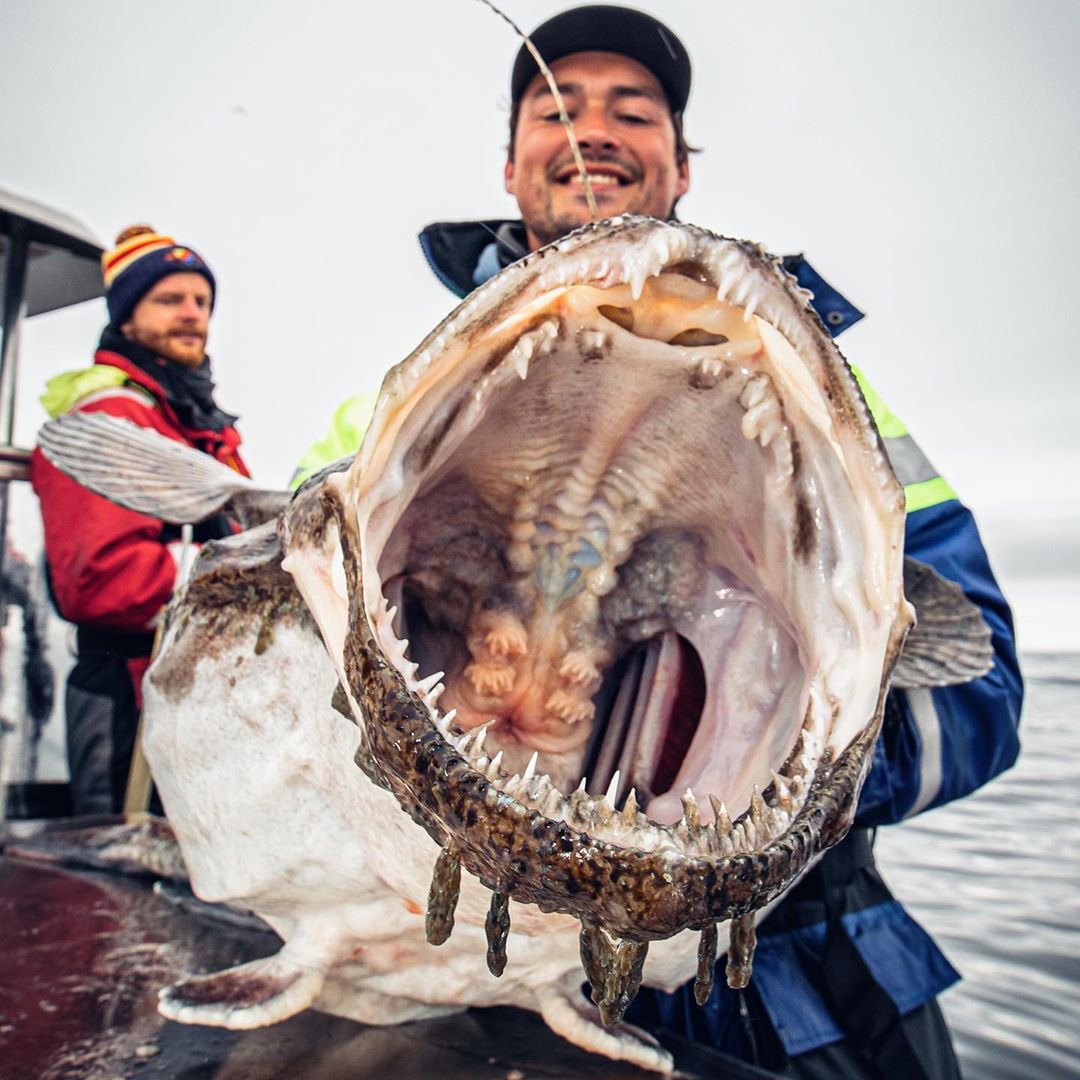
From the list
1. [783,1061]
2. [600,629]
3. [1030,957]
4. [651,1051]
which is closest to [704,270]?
[600,629]

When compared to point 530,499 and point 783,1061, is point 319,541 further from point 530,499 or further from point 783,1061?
point 783,1061

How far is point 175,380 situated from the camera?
4.41 m

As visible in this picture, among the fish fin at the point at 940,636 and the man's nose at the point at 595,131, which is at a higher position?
the man's nose at the point at 595,131

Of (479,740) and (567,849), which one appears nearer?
(567,849)

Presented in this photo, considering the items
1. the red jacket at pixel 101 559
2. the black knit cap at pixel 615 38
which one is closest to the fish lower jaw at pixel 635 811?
the black knit cap at pixel 615 38

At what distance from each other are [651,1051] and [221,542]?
1.23m

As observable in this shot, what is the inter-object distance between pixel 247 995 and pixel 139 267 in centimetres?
388

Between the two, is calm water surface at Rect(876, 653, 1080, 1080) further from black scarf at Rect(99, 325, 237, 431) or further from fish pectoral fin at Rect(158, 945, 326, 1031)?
black scarf at Rect(99, 325, 237, 431)

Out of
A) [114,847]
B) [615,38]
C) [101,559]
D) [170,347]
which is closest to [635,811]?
[114,847]

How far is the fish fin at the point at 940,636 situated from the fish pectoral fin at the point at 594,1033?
2.72 feet

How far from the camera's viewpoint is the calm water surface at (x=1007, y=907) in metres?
4.17

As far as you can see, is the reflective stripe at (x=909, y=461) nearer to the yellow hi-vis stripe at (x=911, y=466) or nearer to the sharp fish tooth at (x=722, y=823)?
the yellow hi-vis stripe at (x=911, y=466)

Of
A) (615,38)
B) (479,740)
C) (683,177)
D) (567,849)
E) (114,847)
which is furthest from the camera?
(683,177)

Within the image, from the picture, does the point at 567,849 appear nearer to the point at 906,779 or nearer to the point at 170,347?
the point at 906,779
